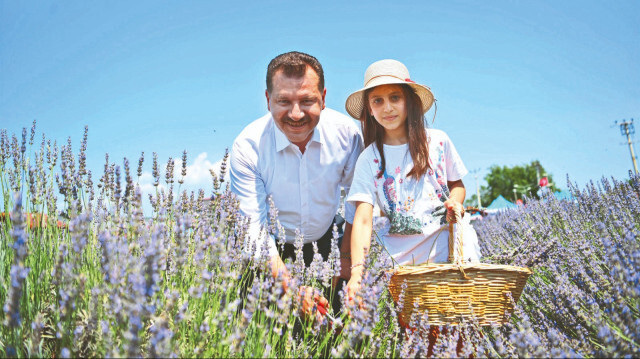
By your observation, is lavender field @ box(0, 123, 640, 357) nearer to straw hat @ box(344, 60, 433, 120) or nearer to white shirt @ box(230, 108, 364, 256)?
white shirt @ box(230, 108, 364, 256)

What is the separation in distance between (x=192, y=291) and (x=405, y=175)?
5.63 feet

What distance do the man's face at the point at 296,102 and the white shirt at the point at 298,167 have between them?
0.23 metres

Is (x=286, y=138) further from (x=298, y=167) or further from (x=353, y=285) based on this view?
(x=353, y=285)

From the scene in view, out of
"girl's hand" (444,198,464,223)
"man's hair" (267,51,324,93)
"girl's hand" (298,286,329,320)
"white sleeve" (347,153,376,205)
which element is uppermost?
"man's hair" (267,51,324,93)

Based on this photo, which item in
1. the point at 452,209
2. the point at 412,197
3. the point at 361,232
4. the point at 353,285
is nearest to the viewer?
the point at 353,285

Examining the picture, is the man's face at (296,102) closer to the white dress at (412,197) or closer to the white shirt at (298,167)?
the white shirt at (298,167)

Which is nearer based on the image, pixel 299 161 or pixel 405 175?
pixel 405 175

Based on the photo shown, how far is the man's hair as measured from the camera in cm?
265

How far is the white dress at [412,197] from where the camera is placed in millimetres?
2498

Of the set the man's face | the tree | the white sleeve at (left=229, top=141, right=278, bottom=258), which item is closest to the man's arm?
the white sleeve at (left=229, top=141, right=278, bottom=258)

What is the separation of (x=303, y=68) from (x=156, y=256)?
187 centimetres

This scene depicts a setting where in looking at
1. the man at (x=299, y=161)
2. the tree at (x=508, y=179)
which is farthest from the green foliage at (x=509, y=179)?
the man at (x=299, y=161)

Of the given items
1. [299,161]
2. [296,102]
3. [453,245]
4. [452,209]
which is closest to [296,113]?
[296,102]

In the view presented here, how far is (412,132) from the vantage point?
262 centimetres
